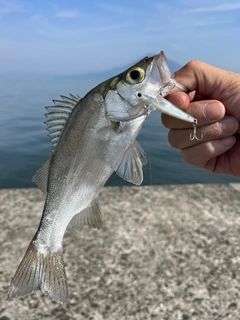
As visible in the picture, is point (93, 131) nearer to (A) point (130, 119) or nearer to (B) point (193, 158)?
(A) point (130, 119)

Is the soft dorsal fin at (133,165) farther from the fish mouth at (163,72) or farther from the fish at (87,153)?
the fish mouth at (163,72)

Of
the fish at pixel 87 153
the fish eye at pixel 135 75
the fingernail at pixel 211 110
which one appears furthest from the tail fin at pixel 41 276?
the fingernail at pixel 211 110

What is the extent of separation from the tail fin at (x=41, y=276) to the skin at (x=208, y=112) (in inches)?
31.3

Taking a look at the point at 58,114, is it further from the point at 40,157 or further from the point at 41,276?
the point at 40,157

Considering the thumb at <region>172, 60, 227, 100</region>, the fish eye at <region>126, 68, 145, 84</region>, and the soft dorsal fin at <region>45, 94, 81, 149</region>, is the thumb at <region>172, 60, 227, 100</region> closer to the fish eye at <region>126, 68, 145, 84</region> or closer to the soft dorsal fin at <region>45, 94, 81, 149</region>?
the fish eye at <region>126, 68, 145, 84</region>

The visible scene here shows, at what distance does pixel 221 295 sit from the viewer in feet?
6.10

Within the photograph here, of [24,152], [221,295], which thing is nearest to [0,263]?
[221,295]

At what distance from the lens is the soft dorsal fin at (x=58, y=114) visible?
4.41ft

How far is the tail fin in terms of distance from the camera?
1.32 m

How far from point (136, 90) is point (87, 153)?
292 millimetres

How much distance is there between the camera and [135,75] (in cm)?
125

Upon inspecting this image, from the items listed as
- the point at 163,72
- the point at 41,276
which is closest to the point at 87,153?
the point at 163,72

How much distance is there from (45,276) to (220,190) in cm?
206

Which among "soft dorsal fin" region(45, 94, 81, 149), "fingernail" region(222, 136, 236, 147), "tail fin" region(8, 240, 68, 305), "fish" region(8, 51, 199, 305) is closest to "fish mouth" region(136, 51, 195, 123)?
"fish" region(8, 51, 199, 305)
